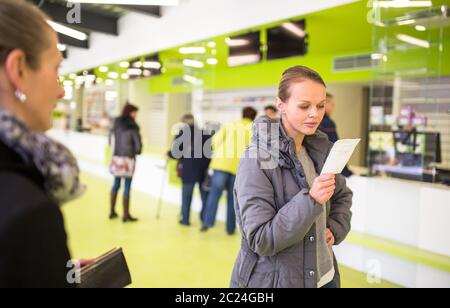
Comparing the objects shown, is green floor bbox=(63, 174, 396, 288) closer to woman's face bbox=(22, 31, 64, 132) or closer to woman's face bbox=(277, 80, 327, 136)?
woman's face bbox=(277, 80, 327, 136)

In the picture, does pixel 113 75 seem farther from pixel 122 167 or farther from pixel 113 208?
pixel 113 208

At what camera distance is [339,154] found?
130cm

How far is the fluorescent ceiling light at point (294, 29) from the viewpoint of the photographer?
16.3 feet

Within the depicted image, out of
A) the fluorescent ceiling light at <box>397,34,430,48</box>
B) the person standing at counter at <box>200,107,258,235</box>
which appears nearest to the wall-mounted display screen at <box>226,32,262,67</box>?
the person standing at counter at <box>200,107,258,235</box>

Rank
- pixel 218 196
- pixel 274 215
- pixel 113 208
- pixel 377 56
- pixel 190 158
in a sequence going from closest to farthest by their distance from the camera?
pixel 274 215 → pixel 377 56 → pixel 218 196 → pixel 190 158 → pixel 113 208

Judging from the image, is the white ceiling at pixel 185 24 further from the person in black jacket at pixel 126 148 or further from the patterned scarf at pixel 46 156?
the patterned scarf at pixel 46 156

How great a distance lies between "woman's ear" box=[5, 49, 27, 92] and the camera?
73 cm

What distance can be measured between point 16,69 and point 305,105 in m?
0.96

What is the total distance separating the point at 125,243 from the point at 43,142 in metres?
4.32

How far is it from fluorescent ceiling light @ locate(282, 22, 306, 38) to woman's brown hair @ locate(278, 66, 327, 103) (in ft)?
12.3

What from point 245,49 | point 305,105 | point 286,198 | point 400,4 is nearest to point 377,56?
point 400,4

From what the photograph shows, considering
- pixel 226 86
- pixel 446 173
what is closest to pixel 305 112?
pixel 446 173

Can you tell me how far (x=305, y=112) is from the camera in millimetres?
1437
